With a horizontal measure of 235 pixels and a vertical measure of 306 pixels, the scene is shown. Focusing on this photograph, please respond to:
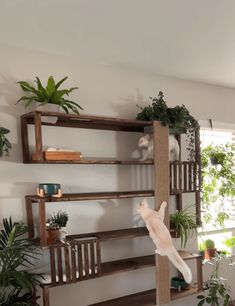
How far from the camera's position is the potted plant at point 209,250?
10.2 feet

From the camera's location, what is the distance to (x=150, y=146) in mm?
2471

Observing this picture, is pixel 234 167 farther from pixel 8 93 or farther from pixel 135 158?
pixel 8 93

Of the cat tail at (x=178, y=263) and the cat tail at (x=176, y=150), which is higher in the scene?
the cat tail at (x=176, y=150)

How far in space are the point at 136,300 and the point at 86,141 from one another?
132 cm

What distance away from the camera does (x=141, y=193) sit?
2402mm

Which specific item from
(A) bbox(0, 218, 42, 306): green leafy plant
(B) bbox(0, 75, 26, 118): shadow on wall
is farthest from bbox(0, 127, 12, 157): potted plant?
(A) bbox(0, 218, 42, 306): green leafy plant

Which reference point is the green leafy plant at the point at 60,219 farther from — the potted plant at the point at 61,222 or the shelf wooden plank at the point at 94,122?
the shelf wooden plank at the point at 94,122

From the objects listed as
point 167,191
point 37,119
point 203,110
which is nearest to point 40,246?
point 37,119

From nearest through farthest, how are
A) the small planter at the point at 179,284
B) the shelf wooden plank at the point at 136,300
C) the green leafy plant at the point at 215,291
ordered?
the shelf wooden plank at the point at 136,300
the small planter at the point at 179,284
the green leafy plant at the point at 215,291

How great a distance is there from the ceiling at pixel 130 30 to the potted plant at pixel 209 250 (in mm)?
1739

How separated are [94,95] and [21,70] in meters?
0.59

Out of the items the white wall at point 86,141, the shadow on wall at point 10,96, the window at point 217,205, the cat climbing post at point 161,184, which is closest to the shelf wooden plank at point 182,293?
the cat climbing post at point 161,184

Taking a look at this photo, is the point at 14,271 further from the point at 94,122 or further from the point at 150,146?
the point at 150,146

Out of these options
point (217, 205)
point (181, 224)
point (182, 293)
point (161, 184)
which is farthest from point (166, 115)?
point (182, 293)
